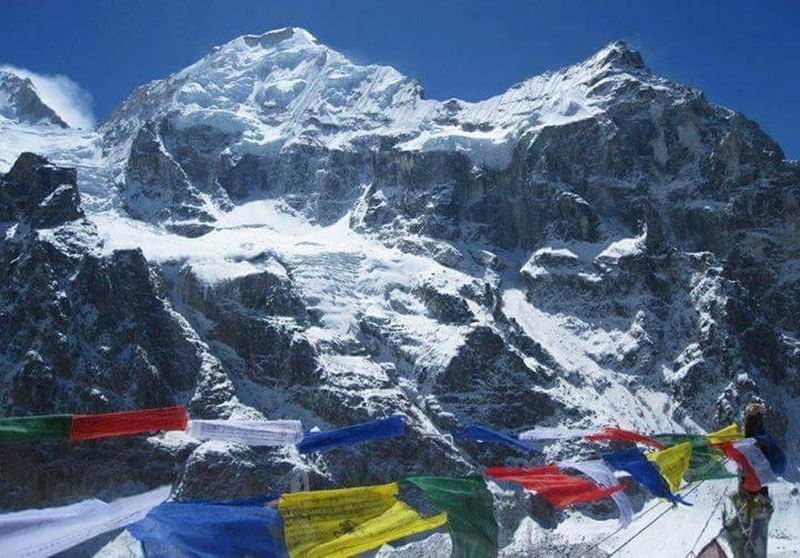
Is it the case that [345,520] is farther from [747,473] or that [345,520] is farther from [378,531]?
[747,473]

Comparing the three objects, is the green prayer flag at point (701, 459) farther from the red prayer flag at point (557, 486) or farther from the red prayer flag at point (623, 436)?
the red prayer flag at point (557, 486)

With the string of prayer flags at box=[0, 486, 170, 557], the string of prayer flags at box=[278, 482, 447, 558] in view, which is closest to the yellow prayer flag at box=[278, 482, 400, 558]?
the string of prayer flags at box=[278, 482, 447, 558]

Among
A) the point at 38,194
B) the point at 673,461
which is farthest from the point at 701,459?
the point at 38,194

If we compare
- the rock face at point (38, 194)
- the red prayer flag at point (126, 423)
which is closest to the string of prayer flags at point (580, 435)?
the red prayer flag at point (126, 423)

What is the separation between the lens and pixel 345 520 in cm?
1427

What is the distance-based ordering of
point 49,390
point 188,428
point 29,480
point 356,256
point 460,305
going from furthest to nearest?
point 356,256 < point 460,305 < point 49,390 < point 29,480 < point 188,428

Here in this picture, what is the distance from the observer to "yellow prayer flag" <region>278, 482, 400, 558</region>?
13117 millimetres

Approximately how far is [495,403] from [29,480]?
5012 cm

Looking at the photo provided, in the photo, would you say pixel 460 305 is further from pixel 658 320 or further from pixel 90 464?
pixel 90 464

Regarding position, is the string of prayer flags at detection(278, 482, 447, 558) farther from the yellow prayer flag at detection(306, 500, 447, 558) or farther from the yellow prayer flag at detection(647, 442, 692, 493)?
the yellow prayer flag at detection(647, 442, 692, 493)

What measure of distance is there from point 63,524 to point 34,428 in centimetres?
170

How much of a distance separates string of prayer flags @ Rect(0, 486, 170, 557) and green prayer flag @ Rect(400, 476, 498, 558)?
4.72 meters

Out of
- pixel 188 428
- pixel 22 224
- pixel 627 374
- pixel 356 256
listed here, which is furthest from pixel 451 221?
pixel 188 428

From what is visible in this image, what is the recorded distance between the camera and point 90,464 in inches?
3612
